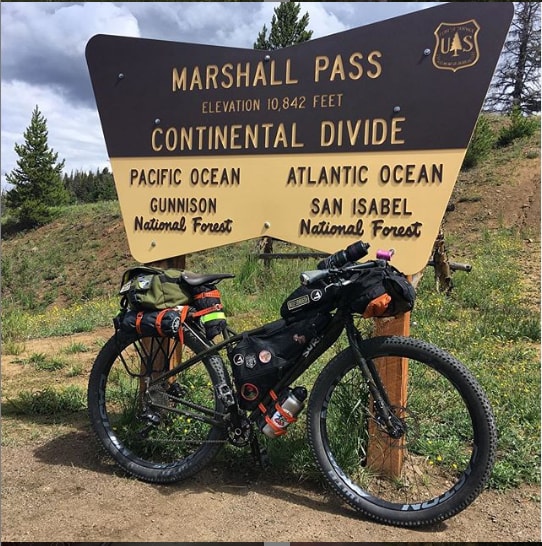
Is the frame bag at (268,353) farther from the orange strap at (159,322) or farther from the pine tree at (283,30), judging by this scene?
the pine tree at (283,30)

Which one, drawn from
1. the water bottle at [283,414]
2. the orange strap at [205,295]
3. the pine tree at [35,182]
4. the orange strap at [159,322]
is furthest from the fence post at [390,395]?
the pine tree at [35,182]

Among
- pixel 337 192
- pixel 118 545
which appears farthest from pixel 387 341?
pixel 118 545

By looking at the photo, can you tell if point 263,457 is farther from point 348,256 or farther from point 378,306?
point 348,256

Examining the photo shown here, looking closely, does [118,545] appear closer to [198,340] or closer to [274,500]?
[274,500]

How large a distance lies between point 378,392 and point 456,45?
1.77 metres

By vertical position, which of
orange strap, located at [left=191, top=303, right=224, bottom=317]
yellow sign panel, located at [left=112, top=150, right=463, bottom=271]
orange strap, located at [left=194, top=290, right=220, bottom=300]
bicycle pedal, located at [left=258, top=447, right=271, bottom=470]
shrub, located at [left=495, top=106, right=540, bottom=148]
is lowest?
bicycle pedal, located at [left=258, top=447, right=271, bottom=470]

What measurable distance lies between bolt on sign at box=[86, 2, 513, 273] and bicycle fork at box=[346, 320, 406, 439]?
0.51 m

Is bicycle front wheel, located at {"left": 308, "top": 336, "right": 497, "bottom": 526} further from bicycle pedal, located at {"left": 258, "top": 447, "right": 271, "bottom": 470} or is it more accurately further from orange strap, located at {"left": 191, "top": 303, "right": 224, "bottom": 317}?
orange strap, located at {"left": 191, "top": 303, "right": 224, "bottom": 317}

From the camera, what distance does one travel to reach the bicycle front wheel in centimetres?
231

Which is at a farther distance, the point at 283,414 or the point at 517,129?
the point at 517,129

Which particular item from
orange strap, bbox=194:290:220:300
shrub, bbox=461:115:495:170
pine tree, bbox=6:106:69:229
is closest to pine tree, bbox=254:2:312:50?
orange strap, bbox=194:290:220:300

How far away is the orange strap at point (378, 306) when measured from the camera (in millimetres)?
2340

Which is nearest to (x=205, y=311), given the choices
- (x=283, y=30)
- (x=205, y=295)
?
(x=205, y=295)

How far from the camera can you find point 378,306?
235 cm
